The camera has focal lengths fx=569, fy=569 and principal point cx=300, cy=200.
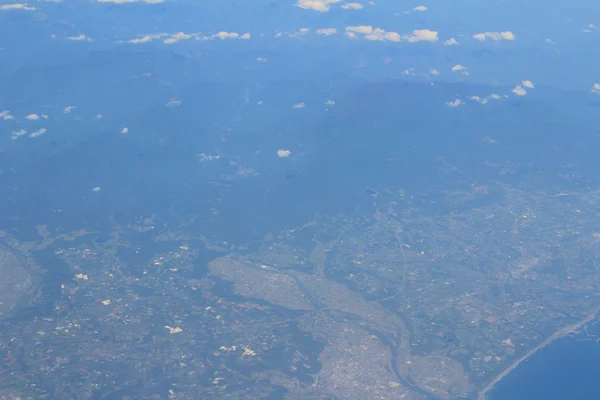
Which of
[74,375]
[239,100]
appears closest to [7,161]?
[239,100]

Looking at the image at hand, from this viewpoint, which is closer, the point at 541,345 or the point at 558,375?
the point at 558,375

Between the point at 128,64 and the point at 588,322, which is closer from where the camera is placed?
the point at 588,322

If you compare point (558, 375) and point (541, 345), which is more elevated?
point (558, 375)

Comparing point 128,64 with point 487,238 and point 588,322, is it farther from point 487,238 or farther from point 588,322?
point 588,322
